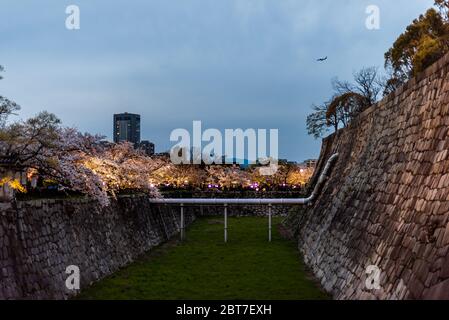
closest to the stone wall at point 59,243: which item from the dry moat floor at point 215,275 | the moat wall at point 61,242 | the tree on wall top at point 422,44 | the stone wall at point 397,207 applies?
the moat wall at point 61,242

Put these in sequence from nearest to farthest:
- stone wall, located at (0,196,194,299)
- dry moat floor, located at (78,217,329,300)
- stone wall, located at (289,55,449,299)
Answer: stone wall, located at (289,55,449,299) < stone wall, located at (0,196,194,299) < dry moat floor, located at (78,217,329,300)

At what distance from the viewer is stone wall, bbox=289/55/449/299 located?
7598 mm

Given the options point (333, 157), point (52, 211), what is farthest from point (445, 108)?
point (333, 157)

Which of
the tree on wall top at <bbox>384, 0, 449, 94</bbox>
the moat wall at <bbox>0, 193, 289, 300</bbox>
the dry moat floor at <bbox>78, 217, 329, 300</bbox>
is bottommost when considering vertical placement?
the dry moat floor at <bbox>78, 217, 329, 300</bbox>

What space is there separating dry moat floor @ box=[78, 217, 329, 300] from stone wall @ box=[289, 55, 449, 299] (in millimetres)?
1041

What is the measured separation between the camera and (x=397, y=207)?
33.1 ft

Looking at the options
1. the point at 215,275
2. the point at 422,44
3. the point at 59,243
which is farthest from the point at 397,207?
the point at 422,44

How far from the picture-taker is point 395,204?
33.8ft

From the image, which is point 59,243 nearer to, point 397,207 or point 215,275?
point 215,275

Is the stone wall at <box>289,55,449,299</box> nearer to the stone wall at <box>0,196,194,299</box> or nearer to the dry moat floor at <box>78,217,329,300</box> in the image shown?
the dry moat floor at <box>78,217,329,300</box>

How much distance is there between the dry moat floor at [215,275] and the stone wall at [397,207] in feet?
3.42

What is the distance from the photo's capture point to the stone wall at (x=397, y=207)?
7.60 m

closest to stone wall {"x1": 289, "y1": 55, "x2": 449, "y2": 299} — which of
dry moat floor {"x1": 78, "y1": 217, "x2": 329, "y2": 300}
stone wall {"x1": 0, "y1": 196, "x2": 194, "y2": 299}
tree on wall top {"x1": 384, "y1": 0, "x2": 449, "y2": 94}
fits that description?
dry moat floor {"x1": 78, "y1": 217, "x2": 329, "y2": 300}

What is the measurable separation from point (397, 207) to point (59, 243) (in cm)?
818
